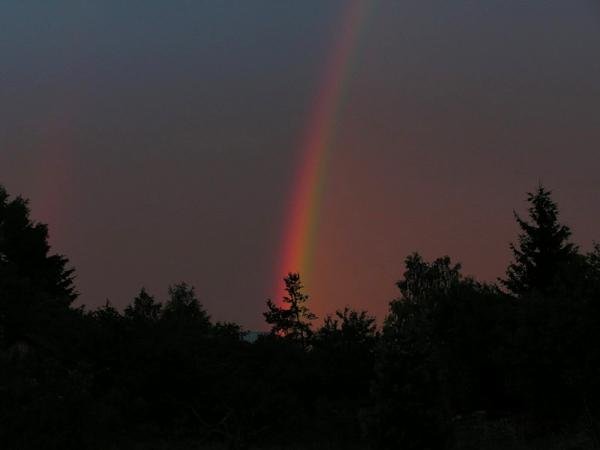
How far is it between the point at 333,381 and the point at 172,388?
9.18m

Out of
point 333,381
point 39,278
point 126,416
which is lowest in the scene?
point 126,416

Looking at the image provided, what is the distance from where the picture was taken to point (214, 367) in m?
38.0

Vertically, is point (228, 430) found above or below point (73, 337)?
below

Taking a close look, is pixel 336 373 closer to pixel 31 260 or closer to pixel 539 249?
pixel 539 249

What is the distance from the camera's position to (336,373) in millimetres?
40938

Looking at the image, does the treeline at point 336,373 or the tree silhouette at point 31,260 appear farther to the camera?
the tree silhouette at point 31,260

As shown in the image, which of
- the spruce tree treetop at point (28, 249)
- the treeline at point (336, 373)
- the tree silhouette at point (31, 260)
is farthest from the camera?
the spruce tree treetop at point (28, 249)

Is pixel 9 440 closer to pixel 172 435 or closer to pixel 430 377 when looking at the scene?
pixel 172 435

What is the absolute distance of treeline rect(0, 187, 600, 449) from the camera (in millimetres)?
23125

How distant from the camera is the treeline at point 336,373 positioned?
23125 mm

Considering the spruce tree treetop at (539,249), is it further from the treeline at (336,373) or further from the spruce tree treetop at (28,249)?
the spruce tree treetop at (28,249)

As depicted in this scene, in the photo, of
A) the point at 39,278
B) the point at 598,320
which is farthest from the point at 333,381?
the point at 39,278

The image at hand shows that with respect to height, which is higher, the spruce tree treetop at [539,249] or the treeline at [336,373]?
the spruce tree treetop at [539,249]

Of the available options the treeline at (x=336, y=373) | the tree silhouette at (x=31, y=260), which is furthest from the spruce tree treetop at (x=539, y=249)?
the tree silhouette at (x=31, y=260)
